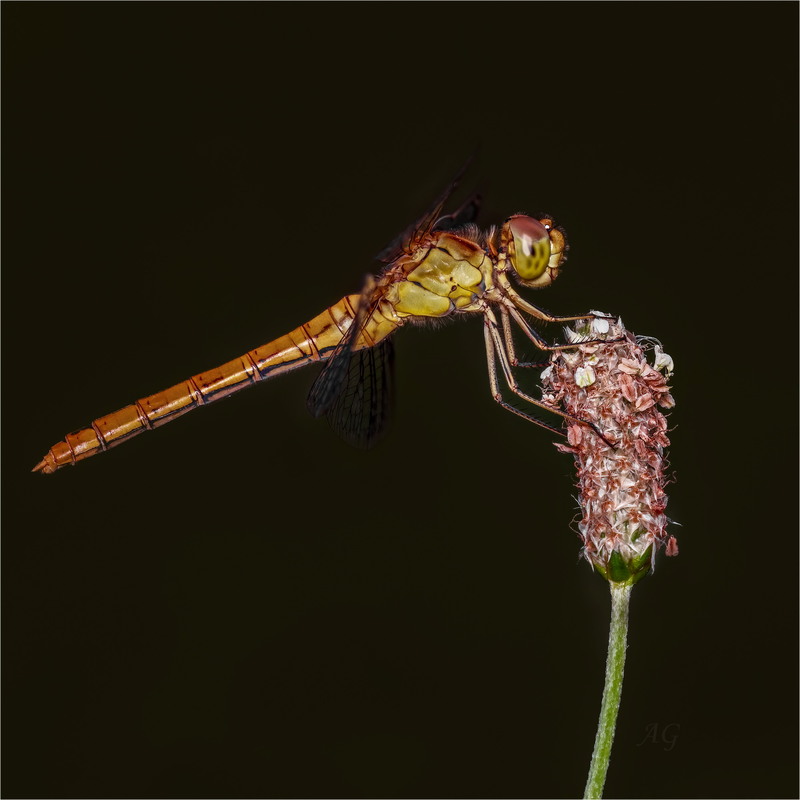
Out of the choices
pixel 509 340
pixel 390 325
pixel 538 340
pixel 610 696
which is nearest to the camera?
pixel 610 696

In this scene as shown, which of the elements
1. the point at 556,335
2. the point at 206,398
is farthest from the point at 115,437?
the point at 556,335

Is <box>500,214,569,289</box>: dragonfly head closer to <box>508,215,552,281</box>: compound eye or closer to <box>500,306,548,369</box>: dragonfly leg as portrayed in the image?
<box>508,215,552,281</box>: compound eye

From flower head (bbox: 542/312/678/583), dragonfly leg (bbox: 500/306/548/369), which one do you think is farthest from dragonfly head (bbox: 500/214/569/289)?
flower head (bbox: 542/312/678/583)

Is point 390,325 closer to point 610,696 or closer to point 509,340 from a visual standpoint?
point 509,340

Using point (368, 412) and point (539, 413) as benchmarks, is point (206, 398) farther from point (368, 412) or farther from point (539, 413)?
point (539, 413)

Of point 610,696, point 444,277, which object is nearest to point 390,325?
point 444,277

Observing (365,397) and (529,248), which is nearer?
(529,248)
